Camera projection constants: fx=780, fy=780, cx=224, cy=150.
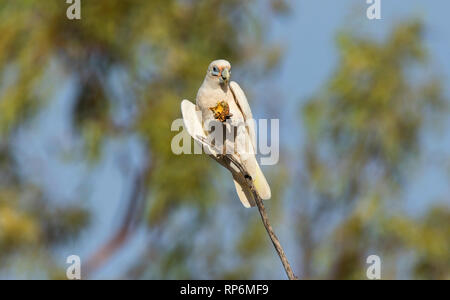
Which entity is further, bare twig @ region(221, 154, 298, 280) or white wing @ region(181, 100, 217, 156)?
white wing @ region(181, 100, 217, 156)

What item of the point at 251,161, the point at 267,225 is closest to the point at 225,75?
the point at 251,161

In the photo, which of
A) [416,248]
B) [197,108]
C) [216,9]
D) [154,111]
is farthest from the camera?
[216,9]

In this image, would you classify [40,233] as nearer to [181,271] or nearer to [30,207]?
[30,207]

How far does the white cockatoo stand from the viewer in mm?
4355

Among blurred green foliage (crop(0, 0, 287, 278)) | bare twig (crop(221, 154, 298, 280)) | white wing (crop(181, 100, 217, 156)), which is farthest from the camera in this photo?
blurred green foliage (crop(0, 0, 287, 278))

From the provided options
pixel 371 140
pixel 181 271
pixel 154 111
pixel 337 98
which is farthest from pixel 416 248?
pixel 154 111

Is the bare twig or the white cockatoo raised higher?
the white cockatoo

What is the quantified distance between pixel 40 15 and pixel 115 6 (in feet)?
3.44

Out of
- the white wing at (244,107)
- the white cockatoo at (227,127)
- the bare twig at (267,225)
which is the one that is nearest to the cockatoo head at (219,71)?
the white cockatoo at (227,127)

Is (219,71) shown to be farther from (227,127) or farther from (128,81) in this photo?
(128,81)

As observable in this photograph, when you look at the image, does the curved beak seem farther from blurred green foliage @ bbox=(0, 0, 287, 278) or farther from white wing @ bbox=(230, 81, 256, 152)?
blurred green foliage @ bbox=(0, 0, 287, 278)

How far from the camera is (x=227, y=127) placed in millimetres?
4402

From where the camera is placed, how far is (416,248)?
980cm

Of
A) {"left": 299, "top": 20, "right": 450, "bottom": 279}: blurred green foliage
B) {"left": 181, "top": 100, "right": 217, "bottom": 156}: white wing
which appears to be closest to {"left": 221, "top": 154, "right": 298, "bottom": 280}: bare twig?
{"left": 181, "top": 100, "right": 217, "bottom": 156}: white wing
